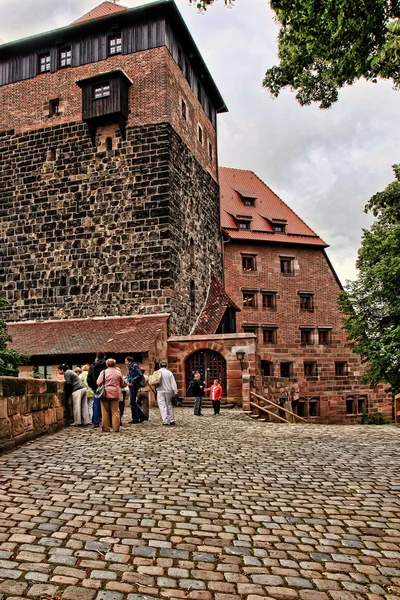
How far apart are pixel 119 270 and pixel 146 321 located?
2637mm

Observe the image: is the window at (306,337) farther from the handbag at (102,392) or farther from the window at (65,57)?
the handbag at (102,392)

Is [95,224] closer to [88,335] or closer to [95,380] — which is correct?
[88,335]

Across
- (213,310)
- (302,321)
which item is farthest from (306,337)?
(213,310)

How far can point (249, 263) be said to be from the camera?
3366 cm

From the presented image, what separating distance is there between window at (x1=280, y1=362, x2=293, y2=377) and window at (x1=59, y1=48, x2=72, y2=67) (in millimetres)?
20323

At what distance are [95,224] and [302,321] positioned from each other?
16.4 meters

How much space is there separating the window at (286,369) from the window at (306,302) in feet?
12.4

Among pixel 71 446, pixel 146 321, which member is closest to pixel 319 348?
pixel 146 321

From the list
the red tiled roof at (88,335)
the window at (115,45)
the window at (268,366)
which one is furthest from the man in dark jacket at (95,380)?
the window at (268,366)

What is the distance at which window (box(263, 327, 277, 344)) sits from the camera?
32.7 metres

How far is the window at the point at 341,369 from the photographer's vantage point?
33594mm

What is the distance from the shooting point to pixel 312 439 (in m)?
10.9

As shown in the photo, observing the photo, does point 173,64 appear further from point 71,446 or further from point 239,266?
point 71,446

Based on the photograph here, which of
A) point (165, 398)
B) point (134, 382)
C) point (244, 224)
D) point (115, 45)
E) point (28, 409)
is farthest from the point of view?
point (244, 224)
